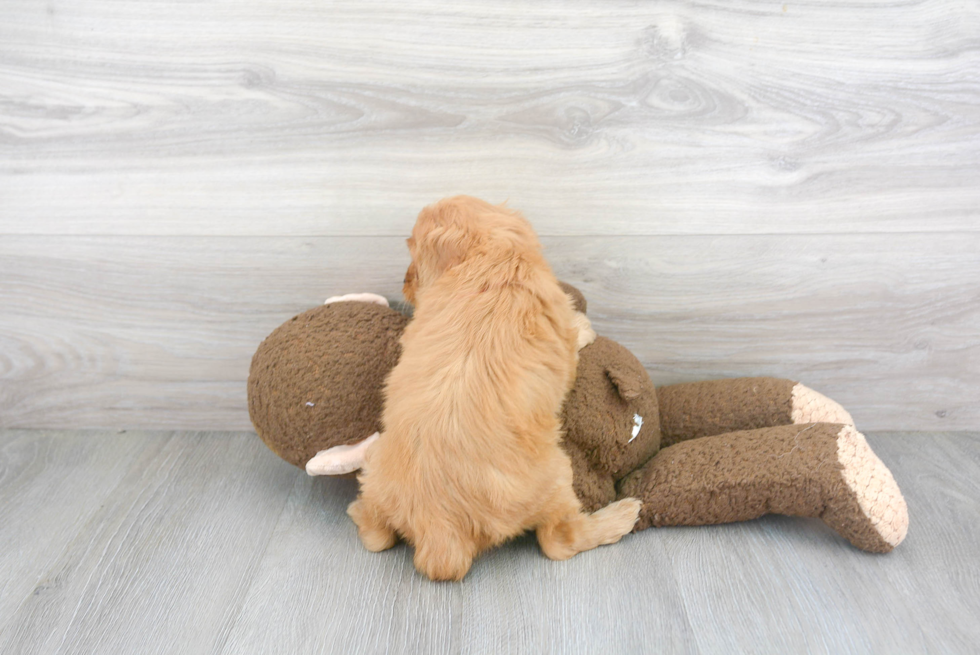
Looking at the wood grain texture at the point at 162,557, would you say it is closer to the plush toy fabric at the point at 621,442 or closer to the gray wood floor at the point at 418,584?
the gray wood floor at the point at 418,584

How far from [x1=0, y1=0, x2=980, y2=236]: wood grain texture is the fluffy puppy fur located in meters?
0.28

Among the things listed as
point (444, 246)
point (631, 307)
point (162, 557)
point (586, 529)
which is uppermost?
point (444, 246)

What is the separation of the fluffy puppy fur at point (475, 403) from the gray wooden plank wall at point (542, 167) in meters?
0.30

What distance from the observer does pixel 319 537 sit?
120 cm

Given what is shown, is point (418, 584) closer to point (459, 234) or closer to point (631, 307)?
point (459, 234)

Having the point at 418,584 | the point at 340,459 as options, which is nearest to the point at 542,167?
the point at 340,459

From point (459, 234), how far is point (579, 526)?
0.53 meters

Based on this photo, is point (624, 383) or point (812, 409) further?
point (812, 409)

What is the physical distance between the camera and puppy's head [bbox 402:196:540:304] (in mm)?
1063

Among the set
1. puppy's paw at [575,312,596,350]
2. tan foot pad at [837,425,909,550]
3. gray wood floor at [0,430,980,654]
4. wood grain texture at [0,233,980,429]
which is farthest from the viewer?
wood grain texture at [0,233,980,429]

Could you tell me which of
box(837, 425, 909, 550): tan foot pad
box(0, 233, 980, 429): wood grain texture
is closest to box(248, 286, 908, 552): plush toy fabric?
box(837, 425, 909, 550): tan foot pad

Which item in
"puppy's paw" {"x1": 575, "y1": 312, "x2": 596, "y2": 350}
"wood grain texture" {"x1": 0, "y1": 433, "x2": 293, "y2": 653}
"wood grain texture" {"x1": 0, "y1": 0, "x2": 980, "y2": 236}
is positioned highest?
"wood grain texture" {"x1": 0, "y1": 0, "x2": 980, "y2": 236}

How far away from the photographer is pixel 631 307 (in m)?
1.42

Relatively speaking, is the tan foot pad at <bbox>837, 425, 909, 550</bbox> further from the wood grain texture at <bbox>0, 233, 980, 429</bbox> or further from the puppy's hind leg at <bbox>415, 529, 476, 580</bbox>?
the puppy's hind leg at <bbox>415, 529, 476, 580</bbox>
